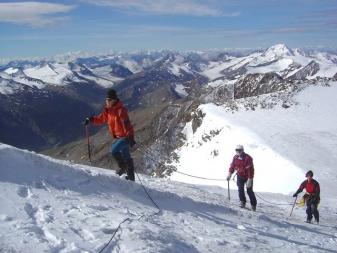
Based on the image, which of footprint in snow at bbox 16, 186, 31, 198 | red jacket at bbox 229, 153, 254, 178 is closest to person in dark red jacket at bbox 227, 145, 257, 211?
red jacket at bbox 229, 153, 254, 178

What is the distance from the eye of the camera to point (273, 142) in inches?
1564

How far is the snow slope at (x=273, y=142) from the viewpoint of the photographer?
34.7 m

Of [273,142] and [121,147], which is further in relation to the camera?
[273,142]

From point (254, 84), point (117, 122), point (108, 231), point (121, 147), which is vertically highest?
point (254, 84)

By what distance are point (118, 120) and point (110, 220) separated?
475 centimetres

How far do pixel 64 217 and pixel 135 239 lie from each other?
5.45 feet

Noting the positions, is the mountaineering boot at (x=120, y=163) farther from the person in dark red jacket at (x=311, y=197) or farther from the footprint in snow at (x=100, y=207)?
the person in dark red jacket at (x=311, y=197)

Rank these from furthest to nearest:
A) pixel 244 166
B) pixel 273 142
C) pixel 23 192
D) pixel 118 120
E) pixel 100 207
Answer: pixel 273 142 < pixel 244 166 < pixel 118 120 < pixel 100 207 < pixel 23 192

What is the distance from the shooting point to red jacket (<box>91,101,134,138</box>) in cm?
1499

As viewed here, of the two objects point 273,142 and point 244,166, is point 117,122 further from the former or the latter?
point 273,142

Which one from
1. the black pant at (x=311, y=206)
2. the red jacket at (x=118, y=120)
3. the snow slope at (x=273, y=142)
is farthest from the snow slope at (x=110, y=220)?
the snow slope at (x=273, y=142)

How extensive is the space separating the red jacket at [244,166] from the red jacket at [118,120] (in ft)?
16.4

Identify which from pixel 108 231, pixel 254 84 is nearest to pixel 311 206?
pixel 108 231

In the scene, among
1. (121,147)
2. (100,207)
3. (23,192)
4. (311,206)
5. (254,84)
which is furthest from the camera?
(254,84)
